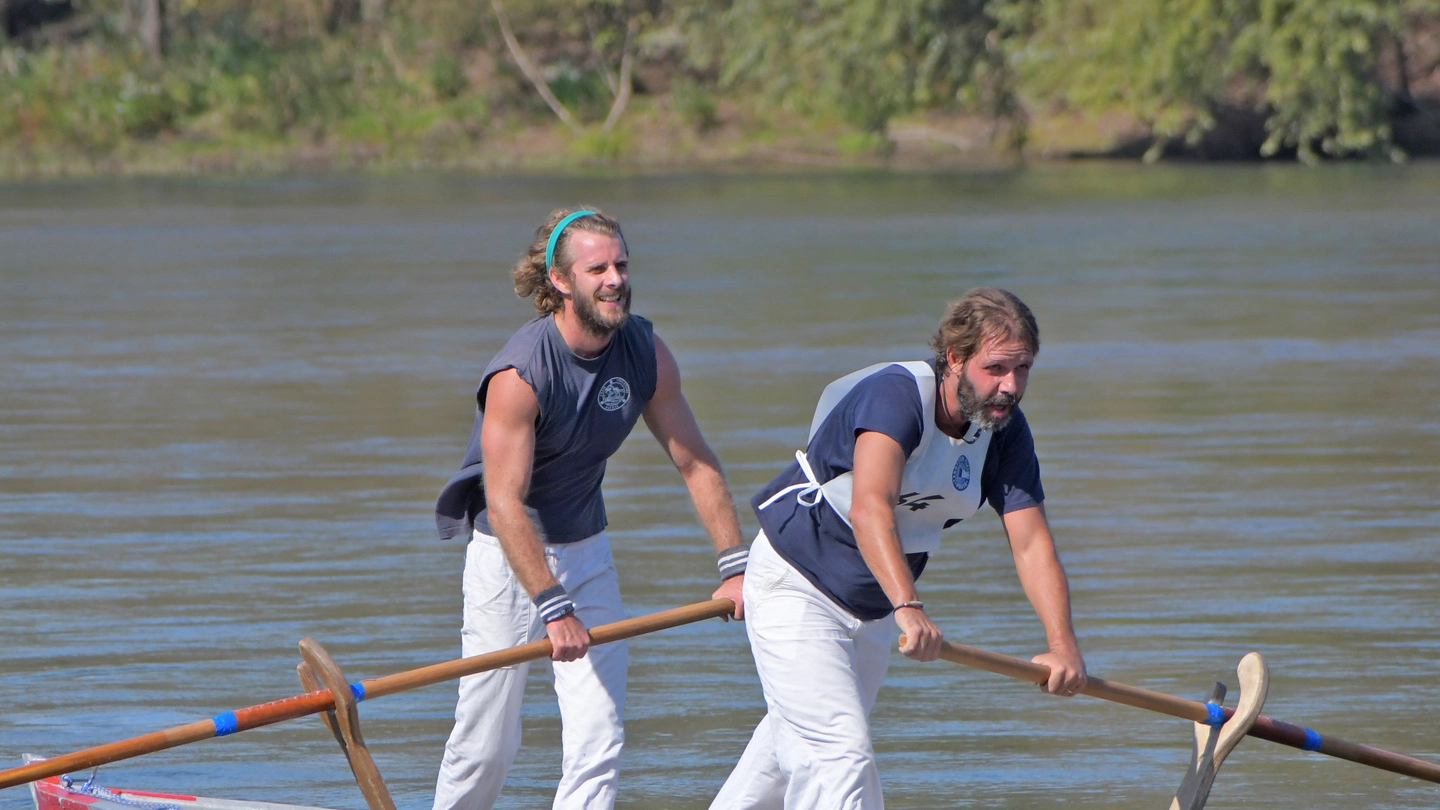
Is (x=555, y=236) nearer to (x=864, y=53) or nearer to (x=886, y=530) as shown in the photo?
(x=886, y=530)

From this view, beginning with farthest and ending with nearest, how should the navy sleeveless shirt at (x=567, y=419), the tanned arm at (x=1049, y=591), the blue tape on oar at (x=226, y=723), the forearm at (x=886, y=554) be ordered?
the navy sleeveless shirt at (x=567, y=419) → the blue tape on oar at (x=226, y=723) → the tanned arm at (x=1049, y=591) → the forearm at (x=886, y=554)

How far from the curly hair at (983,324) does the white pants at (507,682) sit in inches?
50.7

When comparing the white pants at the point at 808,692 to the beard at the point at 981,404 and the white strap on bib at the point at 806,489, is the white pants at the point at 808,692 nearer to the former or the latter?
the white strap on bib at the point at 806,489

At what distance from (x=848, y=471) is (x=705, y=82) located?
52.3 m

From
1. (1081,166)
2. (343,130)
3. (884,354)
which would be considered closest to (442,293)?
(884,354)

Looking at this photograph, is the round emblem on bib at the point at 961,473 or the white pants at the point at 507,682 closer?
the round emblem on bib at the point at 961,473

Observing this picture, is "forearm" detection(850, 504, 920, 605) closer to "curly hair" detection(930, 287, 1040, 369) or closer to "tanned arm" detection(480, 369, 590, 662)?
"curly hair" detection(930, 287, 1040, 369)

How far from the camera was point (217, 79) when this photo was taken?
55.0m

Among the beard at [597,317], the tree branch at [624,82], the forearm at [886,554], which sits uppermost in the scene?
the beard at [597,317]

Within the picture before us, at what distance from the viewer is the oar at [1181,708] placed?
5.32 m

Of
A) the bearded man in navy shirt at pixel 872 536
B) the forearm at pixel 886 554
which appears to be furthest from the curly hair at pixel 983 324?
the forearm at pixel 886 554

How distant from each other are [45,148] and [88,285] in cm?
2981

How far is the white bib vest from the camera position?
5137 mm

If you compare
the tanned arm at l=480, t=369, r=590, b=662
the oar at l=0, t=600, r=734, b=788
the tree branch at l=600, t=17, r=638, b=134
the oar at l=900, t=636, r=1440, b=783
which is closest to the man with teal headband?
the tanned arm at l=480, t=369, r=590, b=662
